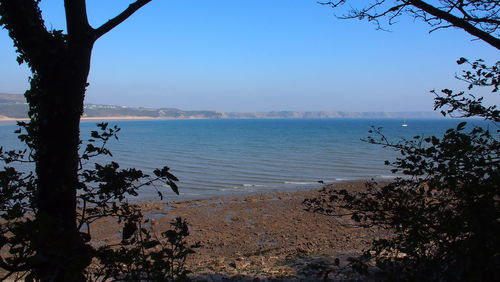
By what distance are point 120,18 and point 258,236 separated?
830 cm

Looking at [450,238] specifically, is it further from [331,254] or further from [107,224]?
[107,224]

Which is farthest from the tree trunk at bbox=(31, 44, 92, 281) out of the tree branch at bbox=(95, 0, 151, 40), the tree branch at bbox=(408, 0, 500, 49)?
the tree branch at bbox=(408, 0, 500, 49)

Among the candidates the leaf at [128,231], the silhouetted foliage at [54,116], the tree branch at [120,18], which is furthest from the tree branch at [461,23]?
the leaf at [128,231]

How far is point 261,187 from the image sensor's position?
1792cm

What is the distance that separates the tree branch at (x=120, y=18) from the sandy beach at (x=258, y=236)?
11.2 ft

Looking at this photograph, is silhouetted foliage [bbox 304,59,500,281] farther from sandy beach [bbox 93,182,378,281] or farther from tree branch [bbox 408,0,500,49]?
sandy beach [bbox 93,182,378,281]

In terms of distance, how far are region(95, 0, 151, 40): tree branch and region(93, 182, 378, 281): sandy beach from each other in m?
3.42

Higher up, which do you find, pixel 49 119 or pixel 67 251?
pixel 49 119

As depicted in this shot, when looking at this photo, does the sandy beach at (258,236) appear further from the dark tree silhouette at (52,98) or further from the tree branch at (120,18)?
the tree branch at (120,18)

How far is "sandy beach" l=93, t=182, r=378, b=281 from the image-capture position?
630cm

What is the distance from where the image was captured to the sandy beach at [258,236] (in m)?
6.30

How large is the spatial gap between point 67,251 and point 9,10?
153 cm

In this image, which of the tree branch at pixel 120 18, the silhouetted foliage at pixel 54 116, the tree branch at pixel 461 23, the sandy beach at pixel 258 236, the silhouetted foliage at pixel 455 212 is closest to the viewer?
the silhouetted foliage at pixel 455 212

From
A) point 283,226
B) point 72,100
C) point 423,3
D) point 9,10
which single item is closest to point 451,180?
point 423,3
